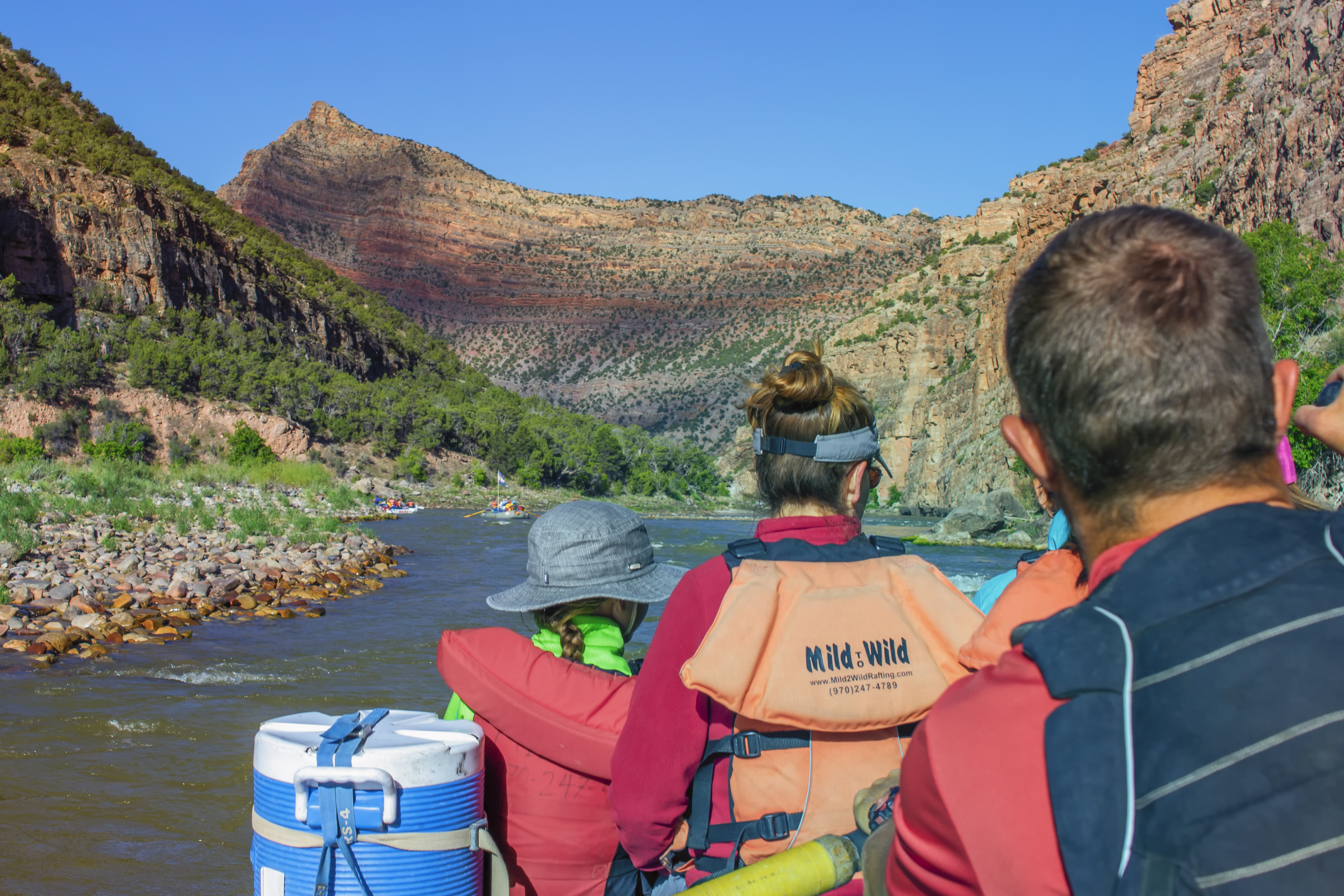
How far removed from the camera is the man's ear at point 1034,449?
41.5 inches

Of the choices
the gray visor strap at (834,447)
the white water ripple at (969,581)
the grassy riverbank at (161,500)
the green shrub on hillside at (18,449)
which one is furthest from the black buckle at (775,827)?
the green shrub on hillside at (18,449)

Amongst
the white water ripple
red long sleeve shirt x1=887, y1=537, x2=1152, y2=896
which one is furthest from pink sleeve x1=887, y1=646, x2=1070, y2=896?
the white water ripple

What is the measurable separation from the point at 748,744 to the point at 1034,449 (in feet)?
3.58

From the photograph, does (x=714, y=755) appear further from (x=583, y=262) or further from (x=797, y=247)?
(x=583, y=262)

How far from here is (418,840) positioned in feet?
6.62

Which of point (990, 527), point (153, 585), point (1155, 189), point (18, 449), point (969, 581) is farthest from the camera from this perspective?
point (1155, 189)

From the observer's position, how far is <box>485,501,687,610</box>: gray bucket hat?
2.42m

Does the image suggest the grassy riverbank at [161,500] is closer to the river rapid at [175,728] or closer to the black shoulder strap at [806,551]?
the river rapid at [175,728]

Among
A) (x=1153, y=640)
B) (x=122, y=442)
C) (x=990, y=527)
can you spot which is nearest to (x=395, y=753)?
(x=1153, y=640)

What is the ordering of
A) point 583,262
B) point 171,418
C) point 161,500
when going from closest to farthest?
point 161,500, point 171,418, point 583,262

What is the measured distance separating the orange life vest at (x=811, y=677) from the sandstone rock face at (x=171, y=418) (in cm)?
3645

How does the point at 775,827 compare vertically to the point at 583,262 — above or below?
below

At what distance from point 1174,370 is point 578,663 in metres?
1.59

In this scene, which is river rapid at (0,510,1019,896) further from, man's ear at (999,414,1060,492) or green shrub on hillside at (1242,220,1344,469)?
green shrub on hillside at (1242,220,1344,469)
